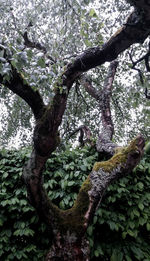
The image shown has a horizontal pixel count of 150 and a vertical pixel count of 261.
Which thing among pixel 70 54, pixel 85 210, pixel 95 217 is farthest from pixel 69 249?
pixel 70 54

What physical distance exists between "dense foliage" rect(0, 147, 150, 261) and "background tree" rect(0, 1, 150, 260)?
460 millimetres

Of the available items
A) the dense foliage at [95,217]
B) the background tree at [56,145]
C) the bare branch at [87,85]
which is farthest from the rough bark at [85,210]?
the bare branch at [87,85]

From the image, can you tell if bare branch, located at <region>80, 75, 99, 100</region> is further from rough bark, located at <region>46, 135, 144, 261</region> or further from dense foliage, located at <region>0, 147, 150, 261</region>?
rough bark, located at <region>46, 135, 144, 261</region>

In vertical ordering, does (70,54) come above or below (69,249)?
above

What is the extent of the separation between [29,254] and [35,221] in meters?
0.41

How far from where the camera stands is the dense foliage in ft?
9.13

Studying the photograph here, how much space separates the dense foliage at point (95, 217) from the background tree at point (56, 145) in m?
0.46

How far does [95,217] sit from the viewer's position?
2.85 m

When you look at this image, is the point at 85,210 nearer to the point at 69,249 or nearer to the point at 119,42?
the point at 69,249

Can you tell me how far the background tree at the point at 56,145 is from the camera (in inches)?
87.6

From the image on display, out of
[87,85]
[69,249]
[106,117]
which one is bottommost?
[69,249]

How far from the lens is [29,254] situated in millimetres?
2807

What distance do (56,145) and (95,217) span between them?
1.21 metres

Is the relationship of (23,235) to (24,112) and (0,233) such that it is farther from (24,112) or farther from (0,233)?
(24,112)
